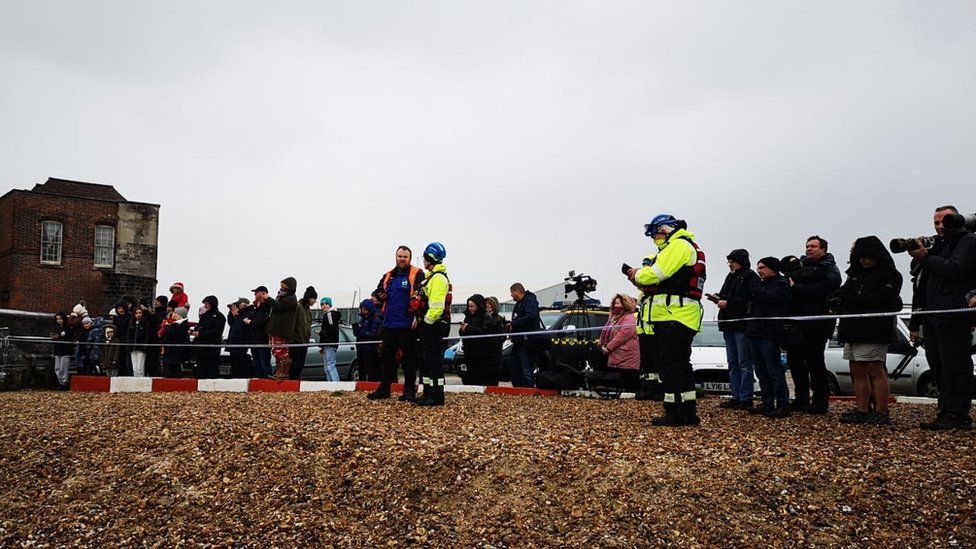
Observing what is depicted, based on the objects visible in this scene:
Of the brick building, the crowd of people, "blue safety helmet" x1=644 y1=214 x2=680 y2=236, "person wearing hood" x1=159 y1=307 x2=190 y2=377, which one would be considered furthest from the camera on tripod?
the brick building

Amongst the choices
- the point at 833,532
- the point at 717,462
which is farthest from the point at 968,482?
the point at 717,462

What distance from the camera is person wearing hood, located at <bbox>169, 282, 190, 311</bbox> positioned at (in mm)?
13633

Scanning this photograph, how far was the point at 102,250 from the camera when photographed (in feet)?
113

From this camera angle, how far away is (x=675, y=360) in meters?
6.49

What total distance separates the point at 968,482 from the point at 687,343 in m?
2.58

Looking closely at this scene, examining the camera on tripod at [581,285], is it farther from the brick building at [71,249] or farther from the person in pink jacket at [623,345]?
the brick building at [71,249]

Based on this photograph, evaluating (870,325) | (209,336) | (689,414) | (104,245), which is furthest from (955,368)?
(104,245)

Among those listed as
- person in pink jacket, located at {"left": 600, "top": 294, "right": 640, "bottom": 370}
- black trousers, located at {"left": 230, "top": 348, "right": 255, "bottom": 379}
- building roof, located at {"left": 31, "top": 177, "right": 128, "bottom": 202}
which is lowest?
black trousers, located at {"left": 230, "top": 348, "right": 255, "bottom": 379}

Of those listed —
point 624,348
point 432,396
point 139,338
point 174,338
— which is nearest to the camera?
point 432,396

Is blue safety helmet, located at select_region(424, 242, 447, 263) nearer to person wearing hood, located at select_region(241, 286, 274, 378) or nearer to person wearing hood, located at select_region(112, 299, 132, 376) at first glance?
person wearing hood, located at select_region(241, 286, 274, 378)

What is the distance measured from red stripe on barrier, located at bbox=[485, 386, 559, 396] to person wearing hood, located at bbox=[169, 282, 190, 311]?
258 inches

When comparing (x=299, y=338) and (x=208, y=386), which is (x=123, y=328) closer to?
(x=208, y=386)

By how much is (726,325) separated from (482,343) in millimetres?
4174

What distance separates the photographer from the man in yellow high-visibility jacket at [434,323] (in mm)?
8081
